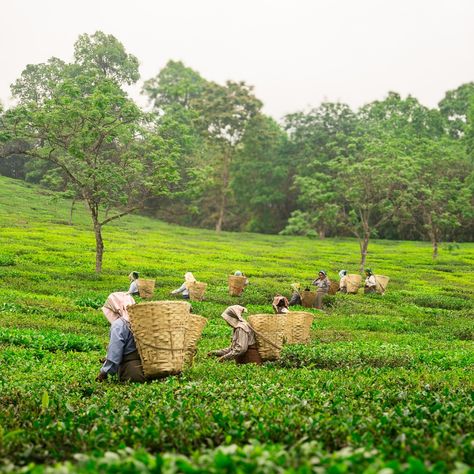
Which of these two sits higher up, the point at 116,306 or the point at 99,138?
the point at 99,138

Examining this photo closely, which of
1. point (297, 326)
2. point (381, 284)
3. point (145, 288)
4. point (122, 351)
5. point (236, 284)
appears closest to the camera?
point (122, 351)

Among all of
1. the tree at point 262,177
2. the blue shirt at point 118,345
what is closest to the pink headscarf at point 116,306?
the blue shirt at point 118,345

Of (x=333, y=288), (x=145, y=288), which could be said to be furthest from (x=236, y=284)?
(x=333, y=288)

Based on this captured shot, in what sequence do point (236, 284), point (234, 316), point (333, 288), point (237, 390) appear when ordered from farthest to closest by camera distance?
point (333, 288) < point (236, 284) < point (234, 316) < point (237, 390)

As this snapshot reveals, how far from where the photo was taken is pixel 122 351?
962 cm

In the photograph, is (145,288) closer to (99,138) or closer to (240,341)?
(99,138)

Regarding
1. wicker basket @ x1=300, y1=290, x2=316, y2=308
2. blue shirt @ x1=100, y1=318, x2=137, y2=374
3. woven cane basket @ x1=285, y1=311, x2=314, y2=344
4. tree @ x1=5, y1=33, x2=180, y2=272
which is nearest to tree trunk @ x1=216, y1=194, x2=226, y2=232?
tree @ x1=5, y1=33, x2=180, y2=272

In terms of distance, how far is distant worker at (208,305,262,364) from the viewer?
12031 mm

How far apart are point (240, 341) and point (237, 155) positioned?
61.7 m

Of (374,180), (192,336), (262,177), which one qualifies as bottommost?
(192,336)

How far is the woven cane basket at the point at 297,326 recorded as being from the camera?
14539mm

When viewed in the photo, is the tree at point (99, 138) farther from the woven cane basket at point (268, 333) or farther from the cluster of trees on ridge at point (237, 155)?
the woven cane basket at point (268, 333)

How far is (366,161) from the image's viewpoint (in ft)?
125

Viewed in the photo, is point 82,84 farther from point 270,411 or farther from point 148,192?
point 270,411
